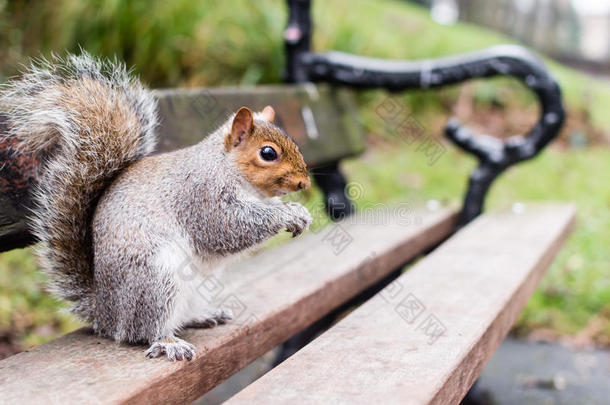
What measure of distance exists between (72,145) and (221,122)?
2.24ft

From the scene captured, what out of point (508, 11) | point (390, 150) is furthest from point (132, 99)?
point (508, 11)

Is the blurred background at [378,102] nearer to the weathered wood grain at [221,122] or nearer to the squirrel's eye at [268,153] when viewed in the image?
the weathered wood grain at [221,122]

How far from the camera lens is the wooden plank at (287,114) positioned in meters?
1.61

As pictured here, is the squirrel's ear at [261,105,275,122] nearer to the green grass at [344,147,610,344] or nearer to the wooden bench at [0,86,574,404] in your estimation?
the wooden bench at [0,86,574,404]

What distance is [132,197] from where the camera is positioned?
1125 millimetres

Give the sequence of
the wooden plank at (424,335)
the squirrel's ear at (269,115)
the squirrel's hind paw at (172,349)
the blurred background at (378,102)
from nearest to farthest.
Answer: the wooden plank at (424,335) < the squirrel's hind paw at (172,349) < the squirrel's ear at (269,115) < the blurred background at (378,102)

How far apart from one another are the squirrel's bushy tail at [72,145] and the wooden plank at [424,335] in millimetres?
444

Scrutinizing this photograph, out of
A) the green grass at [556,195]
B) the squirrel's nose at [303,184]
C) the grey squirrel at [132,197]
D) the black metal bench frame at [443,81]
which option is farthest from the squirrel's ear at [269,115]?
the green grass at [556,195]

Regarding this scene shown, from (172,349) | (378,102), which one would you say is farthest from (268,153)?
(378,102)

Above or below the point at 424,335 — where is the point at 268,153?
above

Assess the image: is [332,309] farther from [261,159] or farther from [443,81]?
[443,81]

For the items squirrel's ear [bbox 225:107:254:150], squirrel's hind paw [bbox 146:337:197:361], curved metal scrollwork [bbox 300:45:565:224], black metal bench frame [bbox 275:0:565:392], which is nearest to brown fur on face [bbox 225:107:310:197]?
squirrel's ear [bbox 225:107:254:150]

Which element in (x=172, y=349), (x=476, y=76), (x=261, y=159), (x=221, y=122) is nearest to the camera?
(x=172, y=349)

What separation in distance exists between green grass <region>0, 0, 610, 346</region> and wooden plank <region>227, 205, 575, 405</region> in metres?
0.62
